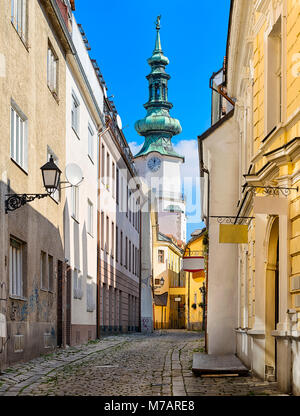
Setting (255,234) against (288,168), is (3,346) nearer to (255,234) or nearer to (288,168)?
(255,234)

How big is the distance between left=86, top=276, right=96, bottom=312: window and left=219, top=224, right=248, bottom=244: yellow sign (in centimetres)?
1406

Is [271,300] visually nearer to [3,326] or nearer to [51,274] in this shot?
[3,326]

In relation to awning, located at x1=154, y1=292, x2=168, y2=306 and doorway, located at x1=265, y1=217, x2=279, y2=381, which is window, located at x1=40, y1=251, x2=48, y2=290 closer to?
doorway, located at x1=265, y1=217, x2=279, y2=381

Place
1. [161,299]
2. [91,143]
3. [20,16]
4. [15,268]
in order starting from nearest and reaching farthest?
[15,268], [20,16], [91,143], [161,299]

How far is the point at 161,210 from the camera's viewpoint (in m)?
95.1

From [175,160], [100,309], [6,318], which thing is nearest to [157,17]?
[175,160]

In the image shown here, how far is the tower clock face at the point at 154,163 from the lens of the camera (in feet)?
310

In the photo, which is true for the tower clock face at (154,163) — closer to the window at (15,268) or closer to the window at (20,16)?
the window at (20,16)

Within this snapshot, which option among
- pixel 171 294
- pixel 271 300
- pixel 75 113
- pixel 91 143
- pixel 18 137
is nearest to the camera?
pixel 271 300

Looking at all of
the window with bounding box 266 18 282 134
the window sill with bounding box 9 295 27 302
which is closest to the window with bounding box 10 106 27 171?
the window sill with bounding box 9 295 27 302

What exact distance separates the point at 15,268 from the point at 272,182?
6549 millimetres

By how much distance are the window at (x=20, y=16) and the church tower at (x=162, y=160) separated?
7660 cm

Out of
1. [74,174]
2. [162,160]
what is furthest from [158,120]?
[74,174]

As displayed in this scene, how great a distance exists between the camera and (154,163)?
3735 inches
